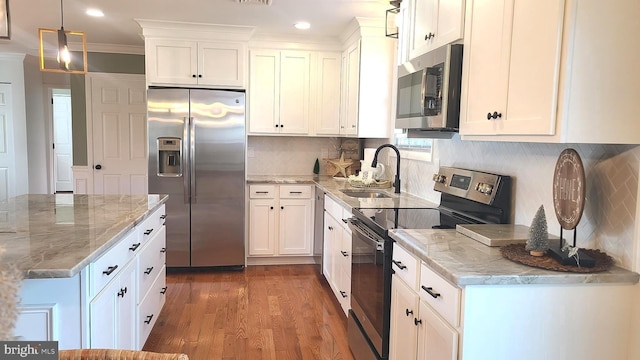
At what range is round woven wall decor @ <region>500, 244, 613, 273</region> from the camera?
4.80ft

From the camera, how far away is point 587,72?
4.64ft

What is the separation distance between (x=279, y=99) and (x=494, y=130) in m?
3.11

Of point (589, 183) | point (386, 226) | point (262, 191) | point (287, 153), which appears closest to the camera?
point (589, 183)

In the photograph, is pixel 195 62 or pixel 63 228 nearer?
pixel 63 228

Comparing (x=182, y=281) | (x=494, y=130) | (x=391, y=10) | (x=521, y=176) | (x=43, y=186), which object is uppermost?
(x=391, y=10)

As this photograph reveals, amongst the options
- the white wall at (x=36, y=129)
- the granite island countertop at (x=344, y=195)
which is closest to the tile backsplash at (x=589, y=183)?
the granite island countertop at (x=344, y=195)

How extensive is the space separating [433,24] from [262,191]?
2.57 meters

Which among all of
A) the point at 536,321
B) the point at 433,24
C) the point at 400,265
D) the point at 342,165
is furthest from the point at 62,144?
the point at 536,321

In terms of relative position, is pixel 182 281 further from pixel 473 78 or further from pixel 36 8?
pixel 473 78

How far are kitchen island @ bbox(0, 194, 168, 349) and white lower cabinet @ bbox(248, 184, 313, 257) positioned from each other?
1514 millimetres

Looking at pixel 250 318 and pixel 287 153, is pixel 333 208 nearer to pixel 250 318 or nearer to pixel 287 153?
pixel 250 318

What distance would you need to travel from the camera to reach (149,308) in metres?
2.67

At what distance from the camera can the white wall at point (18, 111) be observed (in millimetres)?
5820

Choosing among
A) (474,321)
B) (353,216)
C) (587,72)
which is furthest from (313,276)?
(587,72)
